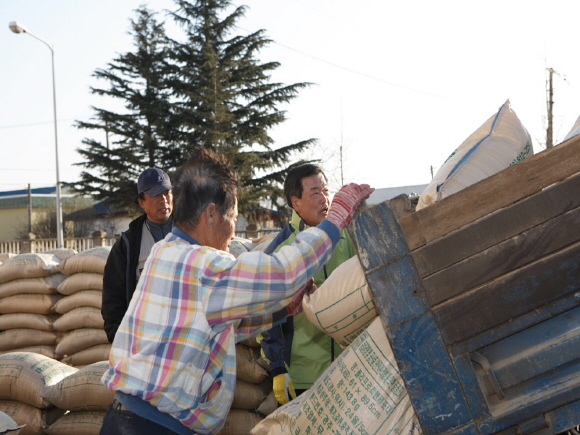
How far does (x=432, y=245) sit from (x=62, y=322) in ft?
19.4

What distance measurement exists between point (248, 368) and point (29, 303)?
3728 millimetres

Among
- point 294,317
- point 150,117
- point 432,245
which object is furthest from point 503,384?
point 150,117

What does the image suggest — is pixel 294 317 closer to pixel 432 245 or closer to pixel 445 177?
pixel 445 177

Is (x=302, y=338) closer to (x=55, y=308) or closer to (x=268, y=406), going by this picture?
(x=268, y=406)

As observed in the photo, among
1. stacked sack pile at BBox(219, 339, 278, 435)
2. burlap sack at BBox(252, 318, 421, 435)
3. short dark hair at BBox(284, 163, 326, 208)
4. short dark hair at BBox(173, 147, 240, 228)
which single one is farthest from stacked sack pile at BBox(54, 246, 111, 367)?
burlap sack at BBox(252, 318, 421, 435)

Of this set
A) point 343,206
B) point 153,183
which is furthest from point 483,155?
point 153,183

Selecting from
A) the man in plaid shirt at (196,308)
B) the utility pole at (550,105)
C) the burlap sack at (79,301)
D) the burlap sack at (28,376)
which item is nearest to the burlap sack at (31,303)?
the burlap sack at (79,301)

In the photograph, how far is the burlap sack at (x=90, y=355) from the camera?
6484mm

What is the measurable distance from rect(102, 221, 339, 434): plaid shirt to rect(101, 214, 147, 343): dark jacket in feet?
5.11

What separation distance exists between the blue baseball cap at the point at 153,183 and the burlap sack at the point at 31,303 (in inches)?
146

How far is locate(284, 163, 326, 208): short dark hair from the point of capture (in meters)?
3.21

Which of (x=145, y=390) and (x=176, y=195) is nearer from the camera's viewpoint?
(x=145, y=390)

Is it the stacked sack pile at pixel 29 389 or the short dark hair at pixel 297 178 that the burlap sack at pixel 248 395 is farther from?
the short dark hair at pixel 297 178

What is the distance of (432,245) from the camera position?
1.67 meters
